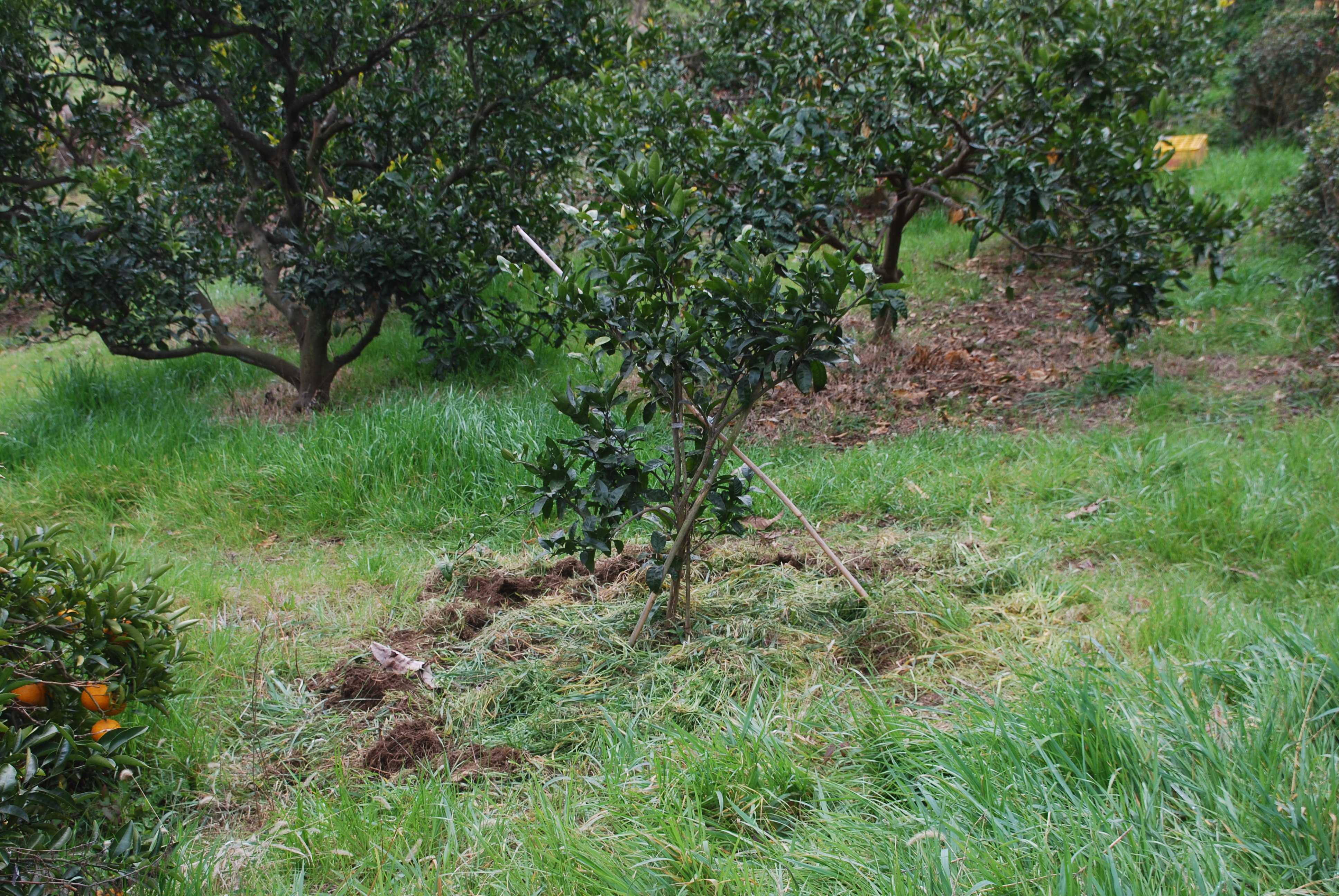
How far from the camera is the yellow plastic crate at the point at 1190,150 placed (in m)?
9.94

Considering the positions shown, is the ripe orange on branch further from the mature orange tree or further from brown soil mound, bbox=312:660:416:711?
the mature orange tree

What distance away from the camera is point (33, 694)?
2420mm

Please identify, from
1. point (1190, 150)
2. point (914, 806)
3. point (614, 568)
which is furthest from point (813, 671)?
point (1190, 150)

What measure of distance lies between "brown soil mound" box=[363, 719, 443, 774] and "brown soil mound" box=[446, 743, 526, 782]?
3.0 inches

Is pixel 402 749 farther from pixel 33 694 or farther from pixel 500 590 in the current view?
pixel 500 590

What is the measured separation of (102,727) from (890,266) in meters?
6.00

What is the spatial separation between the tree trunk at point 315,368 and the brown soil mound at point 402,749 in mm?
4496

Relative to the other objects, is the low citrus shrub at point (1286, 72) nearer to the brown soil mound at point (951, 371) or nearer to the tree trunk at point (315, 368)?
the brown soil mound at point (951, 371)

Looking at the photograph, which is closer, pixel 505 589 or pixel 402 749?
pixel 402 749

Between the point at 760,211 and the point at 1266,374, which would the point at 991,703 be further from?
the point at 1266,374

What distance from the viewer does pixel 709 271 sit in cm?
337

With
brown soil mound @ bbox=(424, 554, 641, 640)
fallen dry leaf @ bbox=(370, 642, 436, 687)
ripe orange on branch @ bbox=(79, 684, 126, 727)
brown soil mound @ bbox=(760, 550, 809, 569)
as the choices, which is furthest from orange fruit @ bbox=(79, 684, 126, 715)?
brown soil mound @ bbox=(760, 550, 809, 569)

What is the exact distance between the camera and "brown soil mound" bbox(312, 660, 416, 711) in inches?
129

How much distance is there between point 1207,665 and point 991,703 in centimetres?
68
